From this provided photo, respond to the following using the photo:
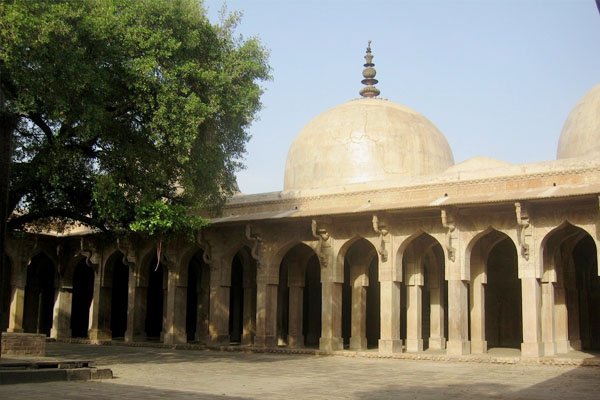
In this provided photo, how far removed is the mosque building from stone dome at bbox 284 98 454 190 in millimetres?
61

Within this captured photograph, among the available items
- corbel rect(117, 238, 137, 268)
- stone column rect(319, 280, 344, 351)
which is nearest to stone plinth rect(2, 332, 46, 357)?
stone column rect(319, 280, 344, 351)

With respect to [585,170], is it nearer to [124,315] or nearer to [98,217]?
[98,217]

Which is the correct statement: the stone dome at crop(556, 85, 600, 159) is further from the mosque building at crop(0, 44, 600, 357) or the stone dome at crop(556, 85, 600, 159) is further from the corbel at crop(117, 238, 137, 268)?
the corbel at crop(117, 238, 137, 268)

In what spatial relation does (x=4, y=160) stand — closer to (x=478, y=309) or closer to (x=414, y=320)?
(x=478, y=309)

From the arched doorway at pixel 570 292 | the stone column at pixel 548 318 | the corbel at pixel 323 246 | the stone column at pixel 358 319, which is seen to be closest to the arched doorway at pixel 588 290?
the arched doorway at pixel 570 292

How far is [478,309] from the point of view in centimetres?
1927

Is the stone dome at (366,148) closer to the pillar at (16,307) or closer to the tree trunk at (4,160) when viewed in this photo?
the pillar at (16,307)

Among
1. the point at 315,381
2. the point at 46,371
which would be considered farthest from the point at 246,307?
the point at 46,371

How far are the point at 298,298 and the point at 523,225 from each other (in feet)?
27.7

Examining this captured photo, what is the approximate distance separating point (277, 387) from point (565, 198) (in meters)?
8.75

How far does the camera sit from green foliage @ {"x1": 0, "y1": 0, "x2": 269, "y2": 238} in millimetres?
13422

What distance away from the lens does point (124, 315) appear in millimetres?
30391

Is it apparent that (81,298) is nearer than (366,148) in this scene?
No

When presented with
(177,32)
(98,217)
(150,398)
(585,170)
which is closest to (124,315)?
(98,217)
